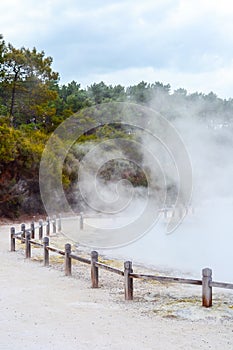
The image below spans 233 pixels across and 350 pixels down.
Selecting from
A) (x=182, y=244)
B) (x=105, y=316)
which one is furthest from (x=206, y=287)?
(x=182, y=244)

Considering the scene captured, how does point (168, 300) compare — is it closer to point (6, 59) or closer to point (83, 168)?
point (83, 168)

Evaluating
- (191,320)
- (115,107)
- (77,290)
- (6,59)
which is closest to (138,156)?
(115,107)

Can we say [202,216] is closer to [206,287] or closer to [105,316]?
[206,287]

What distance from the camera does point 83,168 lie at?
78.3 ft

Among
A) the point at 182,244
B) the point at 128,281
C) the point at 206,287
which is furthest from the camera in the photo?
the point at 182,244

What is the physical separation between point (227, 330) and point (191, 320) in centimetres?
50

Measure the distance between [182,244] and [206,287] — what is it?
302 inches

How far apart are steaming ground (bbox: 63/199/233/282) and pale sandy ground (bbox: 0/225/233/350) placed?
226 cm

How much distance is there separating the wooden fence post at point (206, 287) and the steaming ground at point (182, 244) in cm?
262

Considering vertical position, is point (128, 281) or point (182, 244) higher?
point (128, 281)

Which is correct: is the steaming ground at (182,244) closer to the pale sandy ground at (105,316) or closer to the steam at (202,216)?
the steam at (202,216)

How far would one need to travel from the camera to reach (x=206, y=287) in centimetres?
590

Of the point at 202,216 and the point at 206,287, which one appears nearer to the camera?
the point at 206,287

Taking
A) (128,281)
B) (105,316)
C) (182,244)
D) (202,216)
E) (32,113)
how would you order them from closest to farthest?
(105,316) → (128,281) → (182,244) → (202,216) → (32,113)
